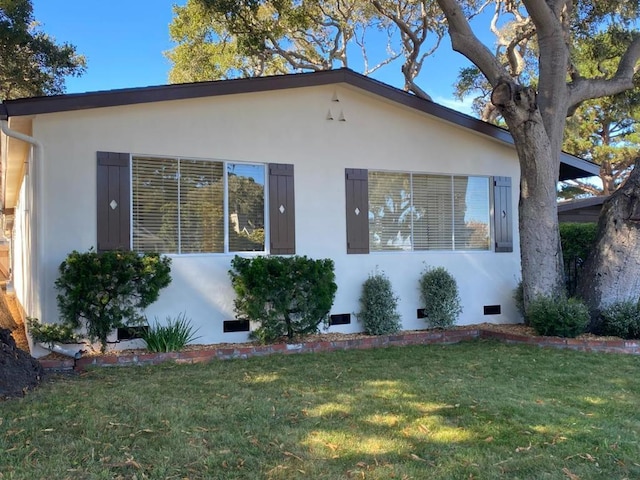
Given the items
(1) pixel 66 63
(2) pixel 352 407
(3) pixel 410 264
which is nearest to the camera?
(2) pixel 352 407

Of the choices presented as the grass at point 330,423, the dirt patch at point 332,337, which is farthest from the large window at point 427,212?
the grass at point 330,423

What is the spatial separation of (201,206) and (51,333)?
2.36 m

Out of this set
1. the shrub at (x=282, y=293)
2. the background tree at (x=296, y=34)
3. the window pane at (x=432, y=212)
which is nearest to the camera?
the shrub at (x=282, y=293)

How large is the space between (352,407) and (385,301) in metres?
3.53

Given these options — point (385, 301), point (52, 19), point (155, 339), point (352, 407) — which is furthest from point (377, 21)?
point (352, 407)

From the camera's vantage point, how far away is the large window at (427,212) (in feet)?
27.1

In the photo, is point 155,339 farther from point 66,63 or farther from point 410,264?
point 66,63

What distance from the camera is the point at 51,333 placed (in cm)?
602

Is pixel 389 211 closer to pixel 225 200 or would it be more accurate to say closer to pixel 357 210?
pixel 357 210

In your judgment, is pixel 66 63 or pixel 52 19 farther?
pixel 52 19

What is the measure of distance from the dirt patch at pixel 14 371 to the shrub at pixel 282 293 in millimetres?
2498

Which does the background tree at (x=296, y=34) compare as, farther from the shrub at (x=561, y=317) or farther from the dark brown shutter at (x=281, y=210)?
the shrub at (x=561, y=317)

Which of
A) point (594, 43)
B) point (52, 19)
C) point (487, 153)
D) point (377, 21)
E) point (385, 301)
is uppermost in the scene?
point (377, 21)

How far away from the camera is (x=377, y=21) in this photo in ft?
55.4
